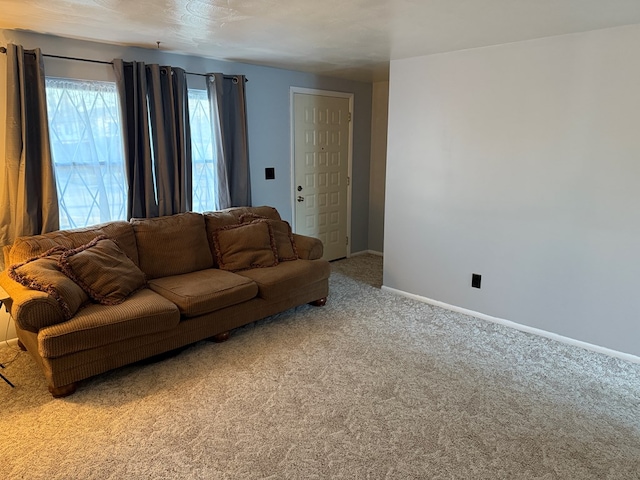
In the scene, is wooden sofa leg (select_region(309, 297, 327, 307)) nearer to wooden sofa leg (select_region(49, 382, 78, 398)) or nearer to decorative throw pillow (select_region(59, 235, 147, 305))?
decorative throw pillow (select_region(59, 235, 147, 305))

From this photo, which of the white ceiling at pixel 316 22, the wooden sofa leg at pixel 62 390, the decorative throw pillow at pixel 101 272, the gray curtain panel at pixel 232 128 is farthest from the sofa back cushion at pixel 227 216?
the wooden sofa leg at pixel 62 390

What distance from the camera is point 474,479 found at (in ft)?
6.37

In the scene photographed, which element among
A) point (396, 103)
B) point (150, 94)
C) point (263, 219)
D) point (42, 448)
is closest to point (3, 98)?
point (150, 94)

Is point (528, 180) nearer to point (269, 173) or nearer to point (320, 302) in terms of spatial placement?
point (320, 302)

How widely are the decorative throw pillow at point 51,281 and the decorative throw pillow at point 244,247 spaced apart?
1.16m

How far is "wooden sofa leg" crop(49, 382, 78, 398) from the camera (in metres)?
2.49

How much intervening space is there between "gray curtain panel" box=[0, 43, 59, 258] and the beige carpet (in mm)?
944

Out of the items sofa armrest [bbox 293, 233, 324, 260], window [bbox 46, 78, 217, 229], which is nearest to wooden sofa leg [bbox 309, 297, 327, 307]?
sofa armrest [bbox 293, 233, 324, 260]

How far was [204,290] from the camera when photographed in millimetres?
3092

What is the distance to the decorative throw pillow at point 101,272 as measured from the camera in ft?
9.16

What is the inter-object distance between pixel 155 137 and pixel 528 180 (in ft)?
9.68

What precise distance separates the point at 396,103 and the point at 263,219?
1605 millimetres

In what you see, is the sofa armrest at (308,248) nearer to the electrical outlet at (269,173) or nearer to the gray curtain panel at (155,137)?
the electrical outlet at (269,173)

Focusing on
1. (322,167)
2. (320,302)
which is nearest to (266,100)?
(322,167)
